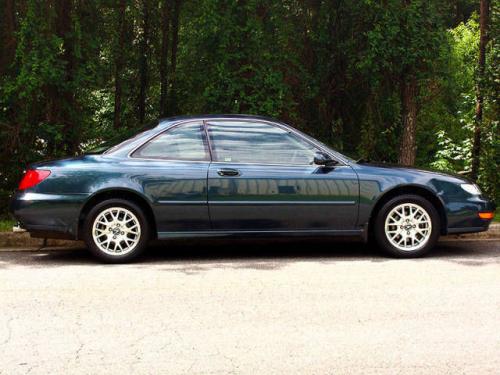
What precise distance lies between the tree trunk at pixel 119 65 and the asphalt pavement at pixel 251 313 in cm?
509

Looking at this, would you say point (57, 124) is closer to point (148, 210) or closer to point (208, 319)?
point (148, 210)

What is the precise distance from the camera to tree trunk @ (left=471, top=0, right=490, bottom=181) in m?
12.7

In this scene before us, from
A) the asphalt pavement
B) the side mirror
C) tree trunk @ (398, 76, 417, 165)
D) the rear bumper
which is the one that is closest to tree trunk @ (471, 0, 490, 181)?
tree trunk @ (398, 76, 417, 165)

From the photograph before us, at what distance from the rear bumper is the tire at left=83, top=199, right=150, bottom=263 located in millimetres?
155

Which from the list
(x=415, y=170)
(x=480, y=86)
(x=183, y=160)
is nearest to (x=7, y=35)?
(x=183, y=160)

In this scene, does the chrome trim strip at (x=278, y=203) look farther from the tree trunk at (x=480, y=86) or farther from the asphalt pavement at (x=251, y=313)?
the tree trunk at (x=480, y=86)

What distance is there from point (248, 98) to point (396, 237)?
408 centimetres

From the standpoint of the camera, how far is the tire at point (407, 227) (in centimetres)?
836

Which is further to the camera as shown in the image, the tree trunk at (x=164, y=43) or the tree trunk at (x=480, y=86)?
the tree trunk at (x=164, y=43)

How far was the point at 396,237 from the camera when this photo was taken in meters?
8.39

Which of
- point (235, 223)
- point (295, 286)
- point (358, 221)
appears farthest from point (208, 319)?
point (358, 221)

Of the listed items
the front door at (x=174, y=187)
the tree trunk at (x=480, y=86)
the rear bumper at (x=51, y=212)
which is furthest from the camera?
the tree trunk at (x=480, y=86)

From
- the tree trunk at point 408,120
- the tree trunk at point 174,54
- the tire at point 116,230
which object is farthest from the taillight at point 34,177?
the tree trunk at point 408,120

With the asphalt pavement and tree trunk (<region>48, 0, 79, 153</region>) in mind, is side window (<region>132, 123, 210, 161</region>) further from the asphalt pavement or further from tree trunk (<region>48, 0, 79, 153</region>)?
tree trunk (<region>48, 0, 79, 153</region>)
